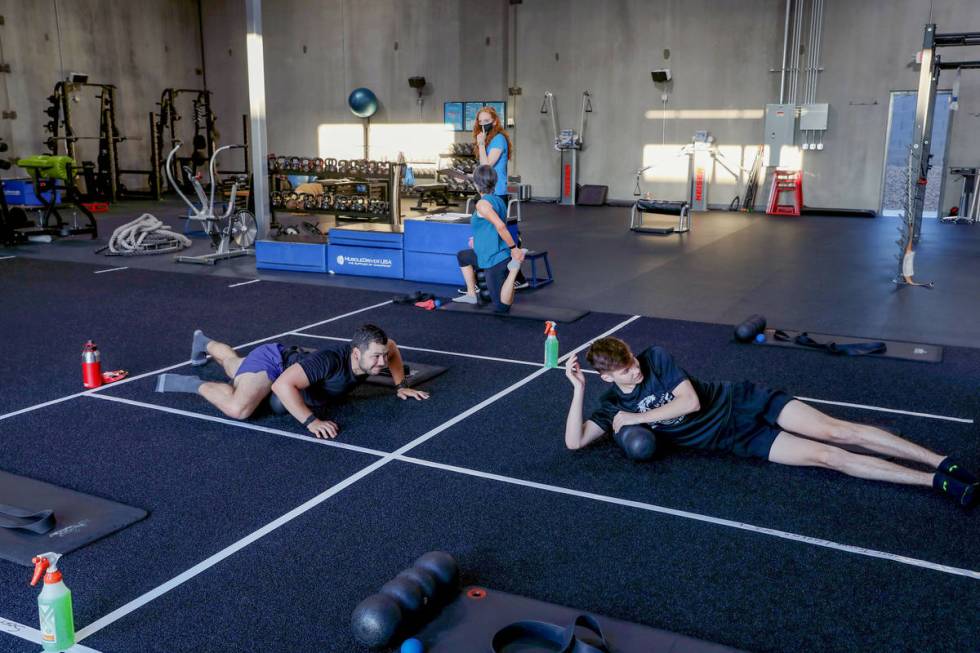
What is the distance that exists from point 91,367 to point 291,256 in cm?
451

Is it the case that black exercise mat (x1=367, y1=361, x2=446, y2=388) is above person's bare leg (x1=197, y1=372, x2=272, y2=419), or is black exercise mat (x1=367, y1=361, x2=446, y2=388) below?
below

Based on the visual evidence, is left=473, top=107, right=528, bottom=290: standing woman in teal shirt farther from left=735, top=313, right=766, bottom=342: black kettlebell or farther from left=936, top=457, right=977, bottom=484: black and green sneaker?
left=936, top=457, right=977, bottom=484: black and green sneaker

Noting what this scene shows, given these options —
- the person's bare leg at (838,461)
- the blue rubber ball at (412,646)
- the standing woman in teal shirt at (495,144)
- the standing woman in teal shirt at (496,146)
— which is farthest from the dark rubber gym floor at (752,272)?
the blue rubber ball at (412,646)

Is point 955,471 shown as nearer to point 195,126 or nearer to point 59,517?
point 59,517

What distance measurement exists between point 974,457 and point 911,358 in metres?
1.80

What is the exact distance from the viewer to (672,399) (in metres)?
3.80

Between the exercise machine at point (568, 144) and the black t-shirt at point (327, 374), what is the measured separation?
12792 mm

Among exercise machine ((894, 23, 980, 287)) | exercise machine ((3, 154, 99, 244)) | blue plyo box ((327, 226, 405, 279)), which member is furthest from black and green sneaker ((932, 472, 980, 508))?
exercise machine ((3, 154, 99, 244))

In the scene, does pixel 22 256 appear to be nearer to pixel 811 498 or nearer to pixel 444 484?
pixel 444 484

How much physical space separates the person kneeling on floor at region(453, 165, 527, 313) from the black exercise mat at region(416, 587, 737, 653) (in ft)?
14.0

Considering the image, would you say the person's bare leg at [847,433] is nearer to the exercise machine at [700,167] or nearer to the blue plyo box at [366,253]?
the blue plyo box at [366,253]

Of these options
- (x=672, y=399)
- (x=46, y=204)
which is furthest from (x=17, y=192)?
(x=672, y=399)

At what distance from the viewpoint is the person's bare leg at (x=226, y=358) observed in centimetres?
497

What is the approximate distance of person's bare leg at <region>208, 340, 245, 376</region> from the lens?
4.97m
